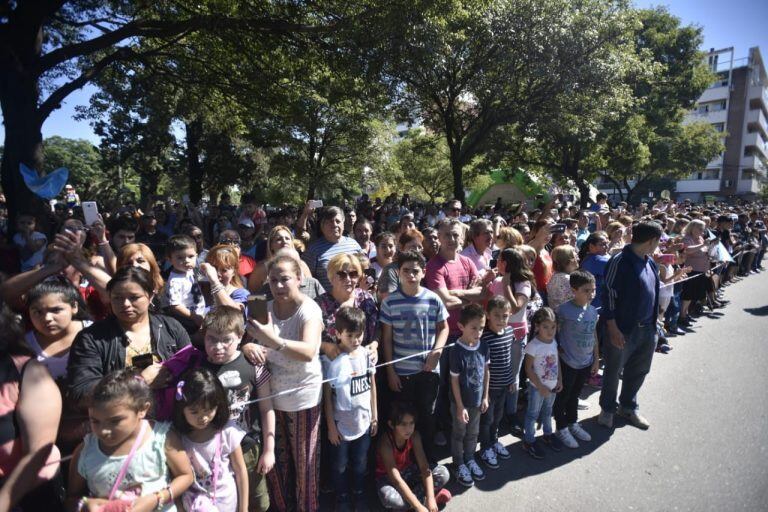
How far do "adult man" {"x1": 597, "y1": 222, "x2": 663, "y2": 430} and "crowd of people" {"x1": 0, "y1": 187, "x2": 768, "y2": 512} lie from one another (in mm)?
19

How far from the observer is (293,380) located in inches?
104

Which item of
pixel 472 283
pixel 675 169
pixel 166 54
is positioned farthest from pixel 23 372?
pixel 675 169

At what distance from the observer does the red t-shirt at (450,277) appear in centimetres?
372

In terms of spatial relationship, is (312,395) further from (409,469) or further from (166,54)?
(166,54)

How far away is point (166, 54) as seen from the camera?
9.06 m

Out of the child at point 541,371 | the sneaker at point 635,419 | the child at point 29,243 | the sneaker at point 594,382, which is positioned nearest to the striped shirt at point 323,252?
the child at point 541,371

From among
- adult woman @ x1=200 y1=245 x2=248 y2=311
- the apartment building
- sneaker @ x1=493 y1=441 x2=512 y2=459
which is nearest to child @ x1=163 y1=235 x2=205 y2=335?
adult woman @ x1=200 y1=245 x2=248 y2=311

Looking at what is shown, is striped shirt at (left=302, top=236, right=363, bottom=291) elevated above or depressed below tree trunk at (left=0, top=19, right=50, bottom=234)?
below

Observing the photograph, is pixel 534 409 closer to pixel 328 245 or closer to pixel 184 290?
pixel 328 245

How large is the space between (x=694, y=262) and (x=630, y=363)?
483 cm

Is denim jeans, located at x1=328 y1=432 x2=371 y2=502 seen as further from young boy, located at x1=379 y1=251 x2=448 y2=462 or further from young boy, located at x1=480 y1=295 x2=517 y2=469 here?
young boy, located at x1=480 y1=295 x2=517 y2=469

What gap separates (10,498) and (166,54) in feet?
32.5

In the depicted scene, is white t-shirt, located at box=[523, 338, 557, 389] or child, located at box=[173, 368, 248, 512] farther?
white t-shirt, located at box=[523, 338, 557, 389]

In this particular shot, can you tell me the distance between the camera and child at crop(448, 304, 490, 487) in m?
3.19
